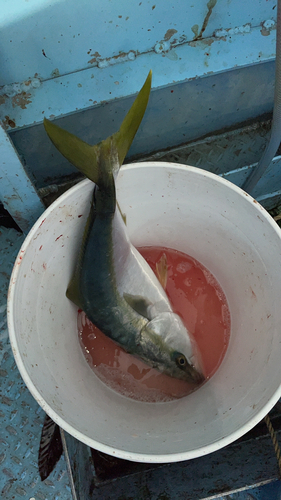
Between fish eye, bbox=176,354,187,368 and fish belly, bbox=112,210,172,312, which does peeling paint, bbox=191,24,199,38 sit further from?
fish eye, bbox=176,354,187,368

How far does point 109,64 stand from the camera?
1.04 m

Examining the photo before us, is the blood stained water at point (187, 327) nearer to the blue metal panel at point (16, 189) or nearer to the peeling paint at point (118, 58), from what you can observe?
the blue metal panel at point (16, 189)

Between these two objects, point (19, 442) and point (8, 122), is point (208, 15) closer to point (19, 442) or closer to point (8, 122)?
point (8, 122)

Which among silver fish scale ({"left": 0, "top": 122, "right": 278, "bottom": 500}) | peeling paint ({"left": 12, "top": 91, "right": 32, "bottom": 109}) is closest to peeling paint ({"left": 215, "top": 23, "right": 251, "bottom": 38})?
silver fish scale ({"left": 0, "top": 122, "right": 278, "bottom": 500})

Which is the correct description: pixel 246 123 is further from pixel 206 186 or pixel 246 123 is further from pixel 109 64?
pixel 109 64

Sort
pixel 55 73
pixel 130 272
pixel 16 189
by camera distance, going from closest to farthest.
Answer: pixel 55 73, pixel 16 189, pixel 130 272

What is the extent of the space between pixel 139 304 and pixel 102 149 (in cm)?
61

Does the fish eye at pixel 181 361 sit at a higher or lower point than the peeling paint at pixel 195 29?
lower

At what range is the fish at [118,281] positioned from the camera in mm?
930

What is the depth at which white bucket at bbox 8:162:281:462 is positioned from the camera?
878mm

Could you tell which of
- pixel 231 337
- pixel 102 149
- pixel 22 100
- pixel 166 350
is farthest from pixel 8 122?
pixel 231 337

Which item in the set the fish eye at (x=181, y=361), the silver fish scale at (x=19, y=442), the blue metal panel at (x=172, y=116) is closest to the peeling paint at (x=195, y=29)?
the blue metal panel at (x=172, y=116)

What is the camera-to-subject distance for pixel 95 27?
2.99 feet

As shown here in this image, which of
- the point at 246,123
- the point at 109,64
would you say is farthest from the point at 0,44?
the point at 246,123
